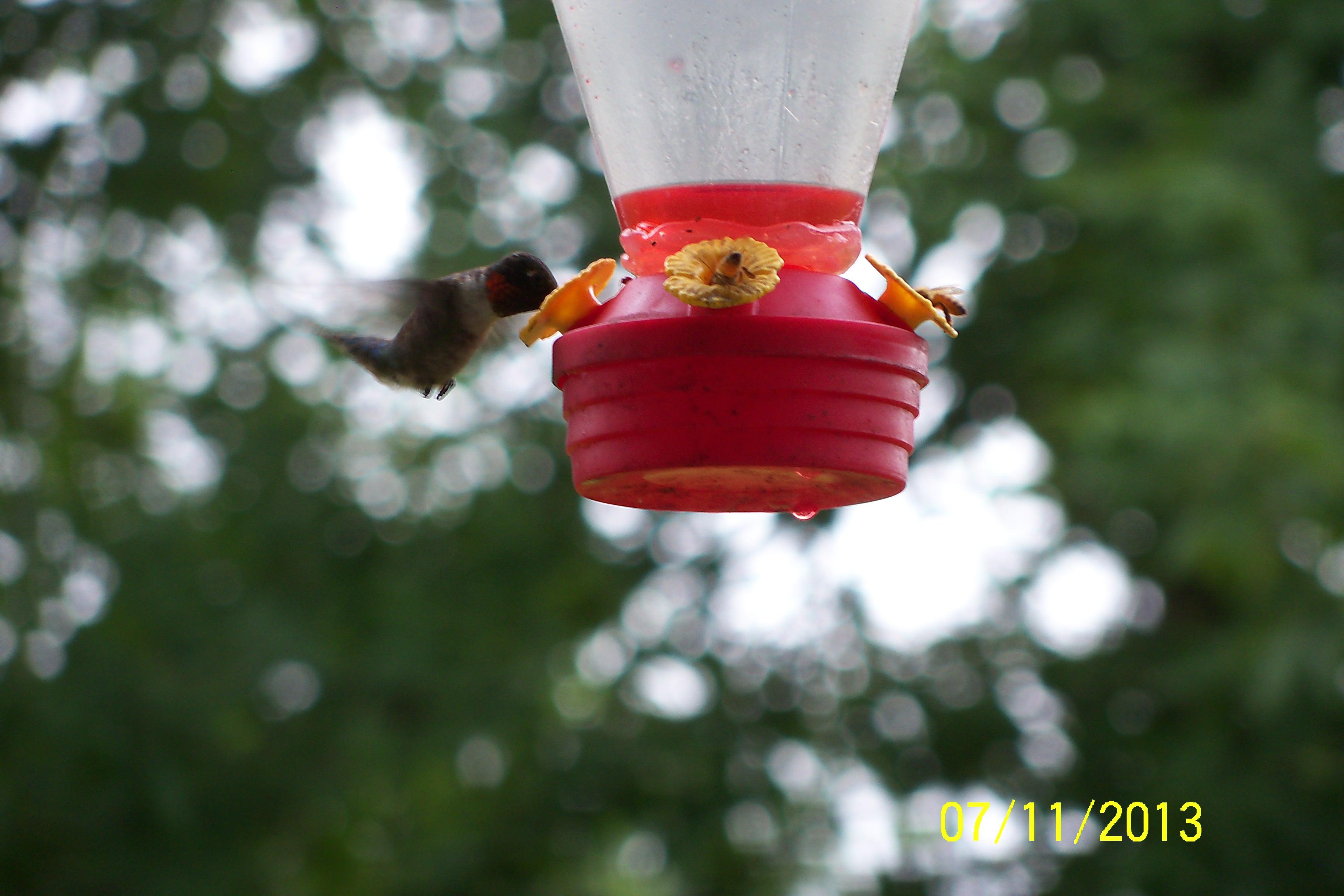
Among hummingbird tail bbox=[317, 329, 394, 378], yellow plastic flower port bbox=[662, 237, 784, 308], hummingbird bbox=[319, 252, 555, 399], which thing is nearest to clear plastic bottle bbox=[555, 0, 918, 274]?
hummingbird bbox=[319, 252, 555, 399]

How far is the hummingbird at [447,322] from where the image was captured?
2.62 m

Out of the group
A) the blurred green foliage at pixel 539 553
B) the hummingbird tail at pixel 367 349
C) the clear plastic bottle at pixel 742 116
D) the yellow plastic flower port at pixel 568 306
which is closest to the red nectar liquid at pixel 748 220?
the clear plastic bottle at pixel 742 116

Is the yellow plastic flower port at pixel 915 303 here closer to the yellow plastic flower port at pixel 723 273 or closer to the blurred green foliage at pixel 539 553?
the yellow plastic flower port at pixel 723 273

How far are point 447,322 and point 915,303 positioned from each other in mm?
1131

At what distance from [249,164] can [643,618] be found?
2.77 meters

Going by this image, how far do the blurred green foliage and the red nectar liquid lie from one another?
294 cm

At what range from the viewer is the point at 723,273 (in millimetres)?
2117

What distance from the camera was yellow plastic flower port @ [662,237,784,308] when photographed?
2.09m

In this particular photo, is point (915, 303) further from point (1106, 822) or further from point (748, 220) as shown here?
point (1106, 822)

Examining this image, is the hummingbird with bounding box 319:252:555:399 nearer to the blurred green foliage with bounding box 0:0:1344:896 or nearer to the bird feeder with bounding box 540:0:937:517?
the bird feeder with bounding box 540:0:937:517

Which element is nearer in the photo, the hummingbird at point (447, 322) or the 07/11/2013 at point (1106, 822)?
the hummingbird at point (447, 322)

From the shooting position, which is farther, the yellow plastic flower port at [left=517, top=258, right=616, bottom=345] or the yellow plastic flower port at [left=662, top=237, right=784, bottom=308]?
the yellow plastic flower port at [left=517, top=258, right=616, bottom=345]

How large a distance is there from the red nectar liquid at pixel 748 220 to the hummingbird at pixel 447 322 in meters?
0.19

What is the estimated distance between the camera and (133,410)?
789 centimetres
